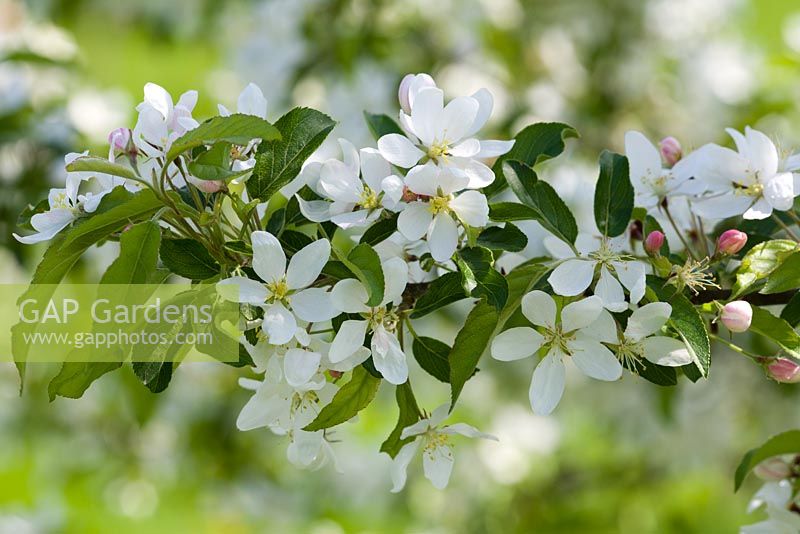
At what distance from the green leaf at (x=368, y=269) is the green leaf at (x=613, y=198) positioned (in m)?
0.24

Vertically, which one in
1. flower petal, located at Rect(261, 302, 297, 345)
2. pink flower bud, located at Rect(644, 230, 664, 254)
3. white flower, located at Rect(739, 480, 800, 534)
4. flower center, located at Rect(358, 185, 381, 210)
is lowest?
white flower, located at Rect(739, 480, 800, 534)

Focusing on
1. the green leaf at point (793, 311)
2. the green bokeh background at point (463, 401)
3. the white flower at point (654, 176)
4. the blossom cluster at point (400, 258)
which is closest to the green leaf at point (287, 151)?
the blossom cluster at point (400, 258)

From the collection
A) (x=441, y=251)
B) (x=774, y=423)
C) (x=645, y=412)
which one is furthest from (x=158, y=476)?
(x=441, y=251)

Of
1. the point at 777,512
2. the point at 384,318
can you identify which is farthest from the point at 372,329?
the point at 777,512

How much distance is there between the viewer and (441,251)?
748 mm

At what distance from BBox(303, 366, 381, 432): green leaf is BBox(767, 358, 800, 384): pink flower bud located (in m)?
0.35

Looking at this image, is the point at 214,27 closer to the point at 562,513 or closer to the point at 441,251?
the point at 562,513

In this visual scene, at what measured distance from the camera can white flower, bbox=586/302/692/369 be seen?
0.73m

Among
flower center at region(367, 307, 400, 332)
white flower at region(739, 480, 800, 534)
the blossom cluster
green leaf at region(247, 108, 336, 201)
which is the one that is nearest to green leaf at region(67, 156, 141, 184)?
the blossom cluster

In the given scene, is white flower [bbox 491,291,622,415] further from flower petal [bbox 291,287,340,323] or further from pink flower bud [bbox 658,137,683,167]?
pink flower bud [bbox 658,137,683,167]

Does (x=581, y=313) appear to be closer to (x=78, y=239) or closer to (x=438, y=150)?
(x=438, y=150)

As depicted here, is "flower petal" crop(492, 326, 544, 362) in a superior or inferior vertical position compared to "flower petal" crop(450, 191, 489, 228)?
inferior

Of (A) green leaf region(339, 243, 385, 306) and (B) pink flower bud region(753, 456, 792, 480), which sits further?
(B) pink flower bud region(753, 456, 792, 480)

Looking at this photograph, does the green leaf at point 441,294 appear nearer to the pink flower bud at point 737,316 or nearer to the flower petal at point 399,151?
the flower petal at point 399,151
